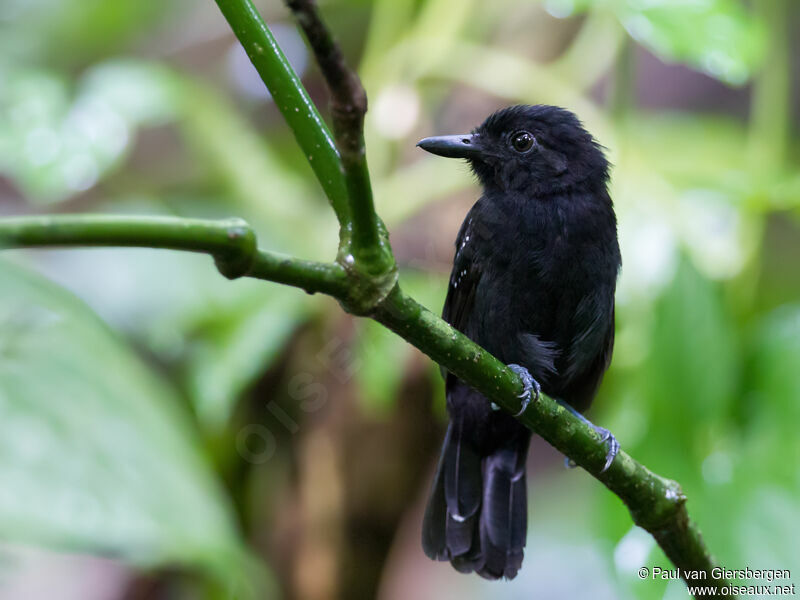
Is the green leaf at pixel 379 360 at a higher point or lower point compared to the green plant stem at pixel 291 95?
higher

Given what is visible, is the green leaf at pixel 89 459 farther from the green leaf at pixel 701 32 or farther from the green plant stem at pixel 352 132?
the green leaf at pixel 701 32

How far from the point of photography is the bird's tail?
1.89 meters

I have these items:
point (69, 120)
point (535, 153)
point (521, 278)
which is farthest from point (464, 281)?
point (69, 120)

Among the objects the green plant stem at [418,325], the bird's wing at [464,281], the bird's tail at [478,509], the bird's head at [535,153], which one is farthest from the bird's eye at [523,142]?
the green plant stem at [418,325]

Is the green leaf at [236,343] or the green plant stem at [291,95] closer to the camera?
the green plant stem at [291,95]

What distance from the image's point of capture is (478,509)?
200 cm

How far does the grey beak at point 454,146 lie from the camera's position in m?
1.66

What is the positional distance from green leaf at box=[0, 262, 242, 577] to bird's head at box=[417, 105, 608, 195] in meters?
0.90

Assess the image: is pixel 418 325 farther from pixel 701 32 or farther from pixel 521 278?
pixel 701 32

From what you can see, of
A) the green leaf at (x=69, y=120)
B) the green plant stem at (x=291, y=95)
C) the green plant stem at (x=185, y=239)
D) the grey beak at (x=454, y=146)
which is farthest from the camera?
the green leaf at (x=69, y=120)

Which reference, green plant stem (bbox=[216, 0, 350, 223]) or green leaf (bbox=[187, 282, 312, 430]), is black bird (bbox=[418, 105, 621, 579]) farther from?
green leaf (bbox=[187, 282, 312, 430])

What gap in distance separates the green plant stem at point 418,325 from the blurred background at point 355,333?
2.32ft

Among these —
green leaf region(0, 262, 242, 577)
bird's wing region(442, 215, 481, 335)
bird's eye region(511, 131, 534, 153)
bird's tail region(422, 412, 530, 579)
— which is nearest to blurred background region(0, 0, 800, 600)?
green leaf region(0, 262, 242, 577)

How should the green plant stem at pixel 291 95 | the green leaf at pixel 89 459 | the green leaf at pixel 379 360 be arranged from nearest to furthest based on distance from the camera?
the green plant stem at pixel 291 95, the green leaf at pixel 89 459, the green leaf at pixel 379 360
